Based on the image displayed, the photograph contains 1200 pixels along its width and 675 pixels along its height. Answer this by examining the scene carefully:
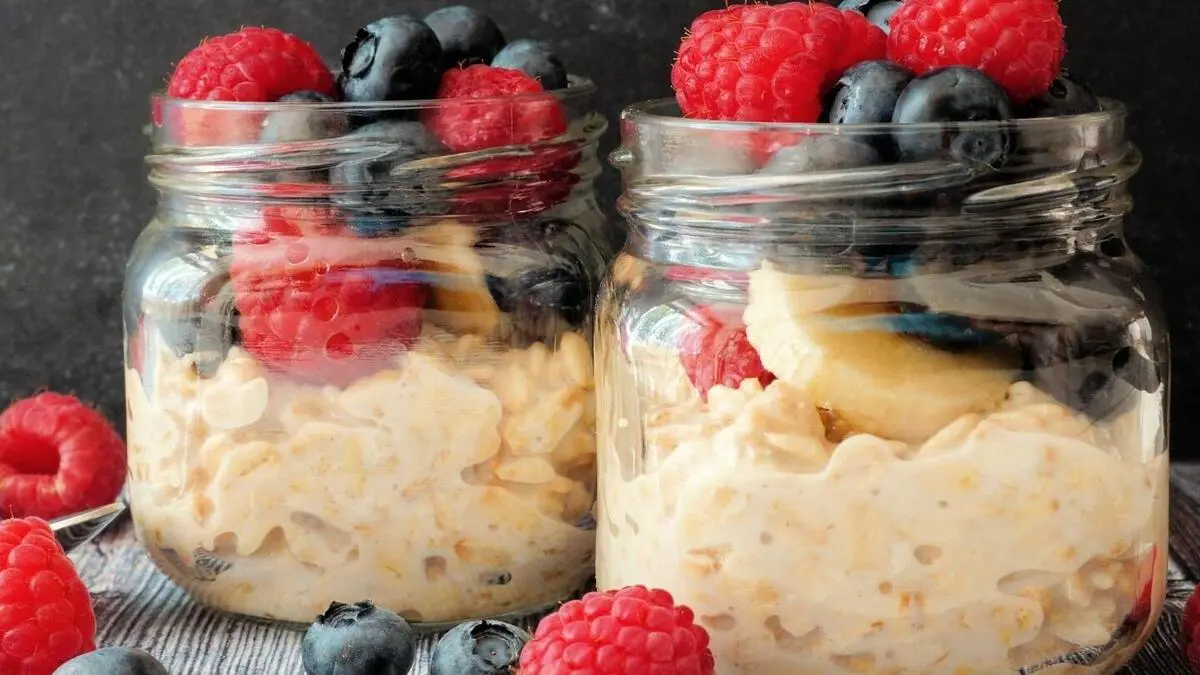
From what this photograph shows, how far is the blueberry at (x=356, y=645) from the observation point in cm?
84

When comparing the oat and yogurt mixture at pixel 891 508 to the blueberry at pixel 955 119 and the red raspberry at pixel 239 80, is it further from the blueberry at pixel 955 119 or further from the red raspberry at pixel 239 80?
the red raspberry at pixel 239 80

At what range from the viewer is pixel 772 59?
803mm

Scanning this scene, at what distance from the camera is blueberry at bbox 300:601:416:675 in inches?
33.1

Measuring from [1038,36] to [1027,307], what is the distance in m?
0.15

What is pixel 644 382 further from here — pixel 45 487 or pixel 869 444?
pixel 45 487

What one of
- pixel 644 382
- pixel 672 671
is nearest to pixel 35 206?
pixel 644 382

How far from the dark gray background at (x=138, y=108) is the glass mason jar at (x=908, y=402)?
0.50 meters

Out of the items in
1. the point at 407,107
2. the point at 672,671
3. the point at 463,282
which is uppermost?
the point at 407,107

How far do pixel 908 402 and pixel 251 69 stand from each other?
0.49 m

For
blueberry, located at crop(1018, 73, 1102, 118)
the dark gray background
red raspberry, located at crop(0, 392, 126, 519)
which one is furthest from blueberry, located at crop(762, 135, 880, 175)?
red raspberry, located at crop(0, 392, 126, 519)

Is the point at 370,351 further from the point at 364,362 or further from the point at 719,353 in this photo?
the point at 719,353

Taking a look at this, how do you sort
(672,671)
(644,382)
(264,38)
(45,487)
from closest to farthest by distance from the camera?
(672,671), (644,382), (264,38), (45,487)

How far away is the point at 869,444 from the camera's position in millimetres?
772

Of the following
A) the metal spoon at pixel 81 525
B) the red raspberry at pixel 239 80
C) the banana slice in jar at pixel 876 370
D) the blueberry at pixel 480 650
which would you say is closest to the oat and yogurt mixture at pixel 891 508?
the banana slice in jar at pixel 876 370
